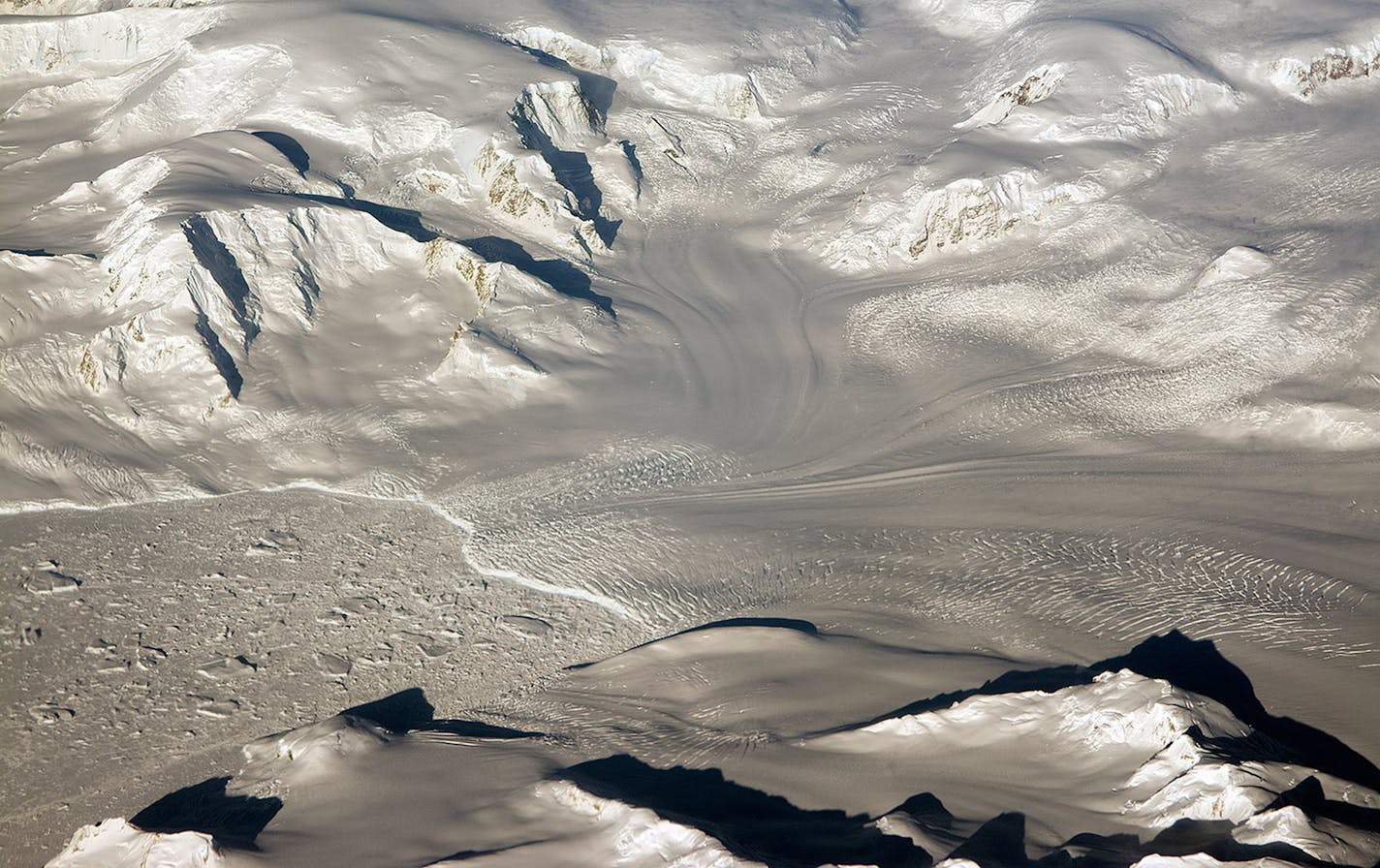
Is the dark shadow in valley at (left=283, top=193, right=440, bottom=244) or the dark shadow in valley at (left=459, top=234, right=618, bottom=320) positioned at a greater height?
the dark shadow in valley at (left=283, top=193, right=440, bottom=244)

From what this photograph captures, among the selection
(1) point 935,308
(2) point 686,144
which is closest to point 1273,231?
(1) point 935,308

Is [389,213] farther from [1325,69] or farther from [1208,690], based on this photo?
[1325,69]

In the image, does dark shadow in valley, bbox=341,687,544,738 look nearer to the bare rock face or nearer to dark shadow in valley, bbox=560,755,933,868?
dark shadow in valley, bbox=560,755,933,868

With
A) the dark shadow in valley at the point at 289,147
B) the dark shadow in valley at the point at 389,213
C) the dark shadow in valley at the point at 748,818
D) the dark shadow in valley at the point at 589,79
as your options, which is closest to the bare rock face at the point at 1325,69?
the dark shadow in valley at the point at 589,79

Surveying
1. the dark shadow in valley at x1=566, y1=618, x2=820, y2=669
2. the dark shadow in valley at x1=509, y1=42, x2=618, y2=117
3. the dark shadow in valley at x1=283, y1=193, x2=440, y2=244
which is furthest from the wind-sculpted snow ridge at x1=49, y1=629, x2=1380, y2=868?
the dark shadow in valley at x1=509, y1=42, x2=618, y2=117

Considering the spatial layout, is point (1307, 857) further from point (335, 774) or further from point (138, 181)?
point (138, 181)

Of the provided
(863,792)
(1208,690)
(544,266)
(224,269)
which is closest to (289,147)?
(224,269)

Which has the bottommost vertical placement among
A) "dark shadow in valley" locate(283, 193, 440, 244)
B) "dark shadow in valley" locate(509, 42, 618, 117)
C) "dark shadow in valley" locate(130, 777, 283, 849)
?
"dark shadow in valley" locate(130, 777, 283, 849)
